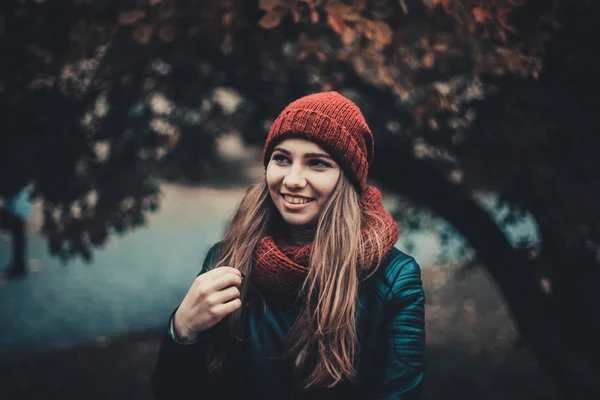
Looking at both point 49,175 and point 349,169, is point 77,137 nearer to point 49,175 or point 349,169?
point 49,175

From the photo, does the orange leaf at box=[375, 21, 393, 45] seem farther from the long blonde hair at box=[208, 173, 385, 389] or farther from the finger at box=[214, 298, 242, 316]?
the finger at box=[214, 298, 242, 316]

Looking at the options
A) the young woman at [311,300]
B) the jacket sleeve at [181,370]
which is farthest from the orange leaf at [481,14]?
the jacket sleeve at [181,370]

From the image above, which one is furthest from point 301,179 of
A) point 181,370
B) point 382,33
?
point 382,33

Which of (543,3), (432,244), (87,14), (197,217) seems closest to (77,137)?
(87,14)

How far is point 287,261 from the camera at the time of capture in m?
1.78

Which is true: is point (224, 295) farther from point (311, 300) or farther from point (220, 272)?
point (311, 300)

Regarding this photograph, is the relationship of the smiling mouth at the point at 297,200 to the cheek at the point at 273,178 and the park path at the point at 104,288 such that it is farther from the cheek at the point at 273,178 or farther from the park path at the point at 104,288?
the park path at the point at 104,288

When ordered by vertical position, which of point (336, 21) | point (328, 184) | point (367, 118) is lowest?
point (367, 118)

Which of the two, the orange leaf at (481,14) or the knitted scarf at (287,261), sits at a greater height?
the orange leaf at (481,14)

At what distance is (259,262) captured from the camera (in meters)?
1.82

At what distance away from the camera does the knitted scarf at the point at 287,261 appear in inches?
70.2

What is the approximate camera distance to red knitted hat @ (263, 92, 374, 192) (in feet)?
5.90

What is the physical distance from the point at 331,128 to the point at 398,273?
46 cm

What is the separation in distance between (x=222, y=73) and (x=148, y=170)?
34.8 inches
